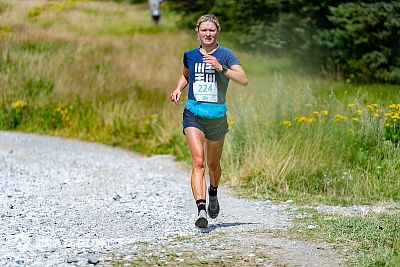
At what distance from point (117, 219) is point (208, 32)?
80.0 inches

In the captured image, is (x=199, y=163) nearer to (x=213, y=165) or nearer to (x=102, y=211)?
(x=213, y=165)

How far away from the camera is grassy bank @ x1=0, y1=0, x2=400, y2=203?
1041 centimetres

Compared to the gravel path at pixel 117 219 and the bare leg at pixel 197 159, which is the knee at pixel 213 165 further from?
the gravel path at pixel 117 219

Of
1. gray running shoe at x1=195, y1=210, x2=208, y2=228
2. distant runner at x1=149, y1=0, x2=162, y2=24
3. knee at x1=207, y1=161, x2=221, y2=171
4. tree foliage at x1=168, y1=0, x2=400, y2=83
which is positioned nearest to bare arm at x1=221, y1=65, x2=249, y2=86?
knee at x1=207, y1=161, x2=221, y2=171

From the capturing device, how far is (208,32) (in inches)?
289

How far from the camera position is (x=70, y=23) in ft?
114

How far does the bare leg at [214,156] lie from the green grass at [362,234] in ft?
2.87

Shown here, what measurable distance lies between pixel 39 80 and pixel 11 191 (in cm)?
887

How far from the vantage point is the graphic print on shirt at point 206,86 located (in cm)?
730

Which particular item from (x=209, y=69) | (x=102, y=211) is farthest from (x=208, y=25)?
(x=102, y=211)

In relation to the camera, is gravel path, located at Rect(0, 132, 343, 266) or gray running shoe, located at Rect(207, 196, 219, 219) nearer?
gravel path, located at Rect(0, 132, 343, 266)

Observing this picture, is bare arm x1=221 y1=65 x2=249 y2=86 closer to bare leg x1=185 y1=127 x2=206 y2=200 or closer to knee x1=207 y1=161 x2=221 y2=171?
bare leg x1=185 y1=127 x2=206 y2=200

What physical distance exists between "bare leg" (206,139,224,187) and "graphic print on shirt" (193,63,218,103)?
1.41 ft

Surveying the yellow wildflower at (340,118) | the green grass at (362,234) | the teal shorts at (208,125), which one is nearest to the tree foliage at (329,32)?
the yellow wildflower at (340,118)
